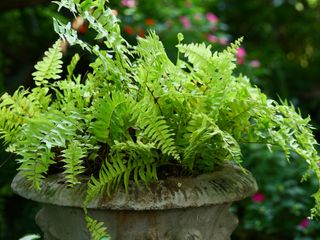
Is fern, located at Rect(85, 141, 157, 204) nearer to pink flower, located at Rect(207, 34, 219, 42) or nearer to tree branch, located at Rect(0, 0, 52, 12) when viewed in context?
tree branch, located at Rect(0, 0, 52, 12)

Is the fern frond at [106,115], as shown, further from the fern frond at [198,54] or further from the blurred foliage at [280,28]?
the blurred foliage at [280,28]

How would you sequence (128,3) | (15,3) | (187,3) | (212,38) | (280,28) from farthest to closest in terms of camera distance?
1. (280,28)
2. (187,3)
3. (212,38)
4. (128,3)
5. (15,3)

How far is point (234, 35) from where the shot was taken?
7.61m

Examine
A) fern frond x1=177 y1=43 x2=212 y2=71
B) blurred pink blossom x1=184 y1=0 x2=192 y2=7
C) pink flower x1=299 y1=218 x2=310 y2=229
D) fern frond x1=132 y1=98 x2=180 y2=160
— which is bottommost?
fern frond x1=132 y1=98 x2=180 y2=160

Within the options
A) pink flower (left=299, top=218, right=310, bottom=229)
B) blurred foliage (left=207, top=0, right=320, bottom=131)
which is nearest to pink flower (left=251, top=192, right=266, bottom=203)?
pink flower (left=299, top=218, right=310, bottom=229)

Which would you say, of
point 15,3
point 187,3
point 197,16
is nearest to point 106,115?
point 15,3

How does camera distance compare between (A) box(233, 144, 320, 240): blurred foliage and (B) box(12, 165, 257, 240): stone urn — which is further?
(A) box(233, 144, 320, 240): blurred foliage

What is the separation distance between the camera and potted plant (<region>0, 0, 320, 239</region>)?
166cm

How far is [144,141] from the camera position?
68.7 inches

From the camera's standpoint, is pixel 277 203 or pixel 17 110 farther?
pixel 277 203

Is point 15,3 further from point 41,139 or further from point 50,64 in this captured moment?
point 41,139

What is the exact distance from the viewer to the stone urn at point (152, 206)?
66.6 inches

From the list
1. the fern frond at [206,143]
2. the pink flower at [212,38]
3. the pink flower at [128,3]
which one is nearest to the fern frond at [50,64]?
the fern frond at [206,143]

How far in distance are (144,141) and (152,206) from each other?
0.20m
